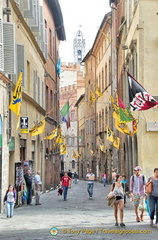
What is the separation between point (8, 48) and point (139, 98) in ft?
14.9

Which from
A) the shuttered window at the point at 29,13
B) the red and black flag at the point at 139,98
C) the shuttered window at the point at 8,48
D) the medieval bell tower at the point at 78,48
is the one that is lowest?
the red and black flag at the point at 139,98

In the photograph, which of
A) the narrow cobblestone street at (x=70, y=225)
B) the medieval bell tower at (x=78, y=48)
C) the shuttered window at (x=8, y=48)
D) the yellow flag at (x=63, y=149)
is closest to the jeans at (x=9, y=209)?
the narrow cobblestone street at (x=70, y=225)

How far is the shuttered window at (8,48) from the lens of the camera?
16.6 m

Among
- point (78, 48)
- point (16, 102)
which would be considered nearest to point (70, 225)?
point (16, 102)

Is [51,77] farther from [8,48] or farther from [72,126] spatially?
[72,126]

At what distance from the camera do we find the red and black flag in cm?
1680

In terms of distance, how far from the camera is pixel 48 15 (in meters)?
35.0

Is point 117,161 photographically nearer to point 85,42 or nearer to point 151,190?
point 151,190

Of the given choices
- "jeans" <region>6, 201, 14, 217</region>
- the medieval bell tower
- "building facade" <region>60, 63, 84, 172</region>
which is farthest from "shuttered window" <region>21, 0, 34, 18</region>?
the medieval bell tower

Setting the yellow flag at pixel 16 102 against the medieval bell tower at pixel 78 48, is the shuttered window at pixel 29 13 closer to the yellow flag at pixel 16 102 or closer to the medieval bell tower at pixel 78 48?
the yellow flag at pixel 16 102

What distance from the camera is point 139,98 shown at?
17.0 metres

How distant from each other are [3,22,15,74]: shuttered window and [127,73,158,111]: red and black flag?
397 cm

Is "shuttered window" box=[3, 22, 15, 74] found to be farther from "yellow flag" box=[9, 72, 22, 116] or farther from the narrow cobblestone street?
the narrow cobblestone street

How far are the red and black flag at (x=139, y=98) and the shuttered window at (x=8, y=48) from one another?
3.97 m
